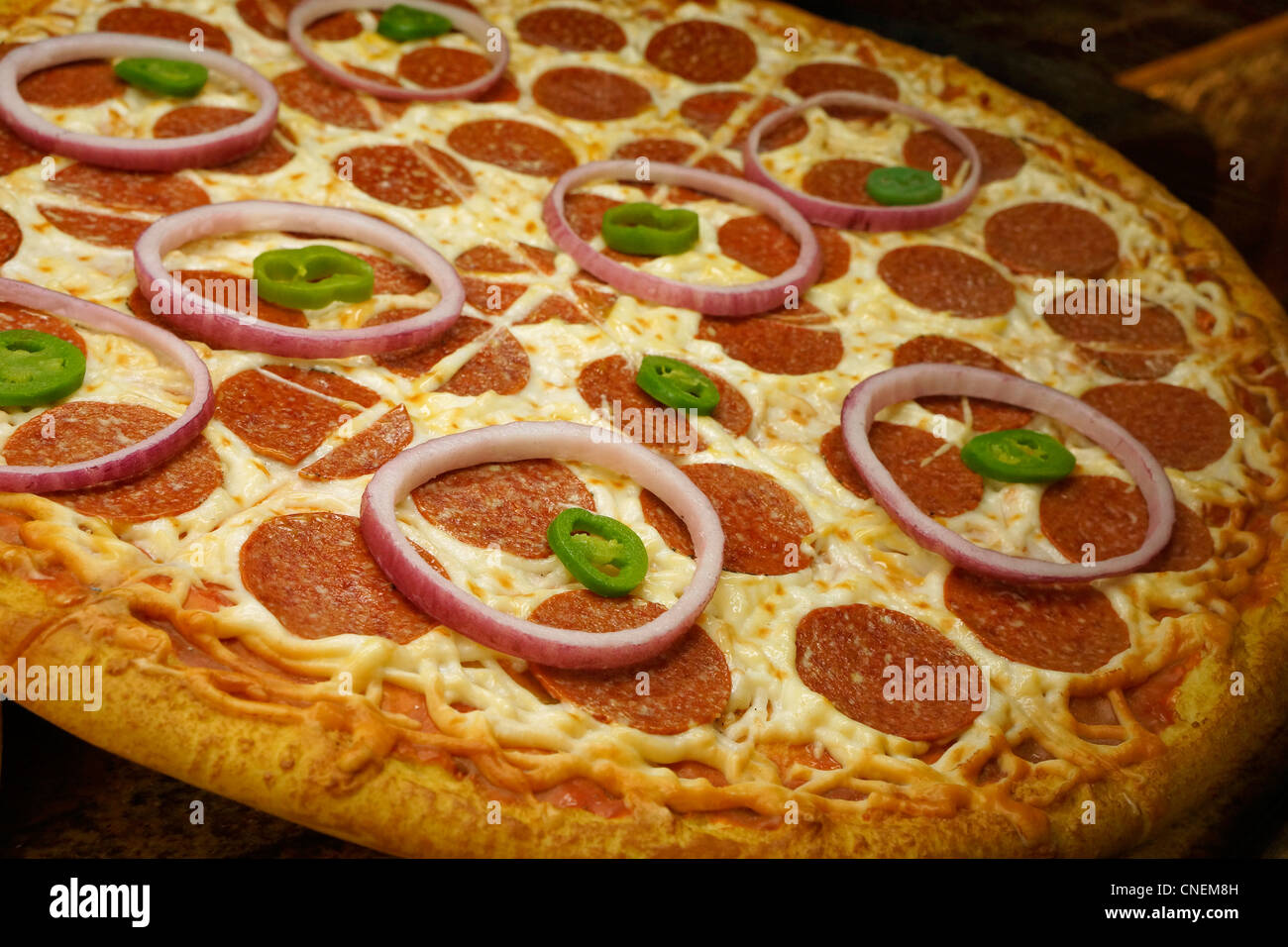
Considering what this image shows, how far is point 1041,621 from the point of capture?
12.7 feet

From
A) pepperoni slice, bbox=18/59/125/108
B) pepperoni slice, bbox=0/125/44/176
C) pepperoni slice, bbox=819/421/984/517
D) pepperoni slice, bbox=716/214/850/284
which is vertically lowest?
pepperoni slice, bbox=819/421/984/517

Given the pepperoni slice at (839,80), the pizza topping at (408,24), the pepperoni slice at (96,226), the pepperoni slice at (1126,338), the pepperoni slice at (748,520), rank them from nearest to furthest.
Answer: the pepperoni slice at (748,520), the pepperoni slice at (96,226), the pepperoni slice at (1126,338), the pizza topping at (408,24), the pepperoni slice at (839,80)

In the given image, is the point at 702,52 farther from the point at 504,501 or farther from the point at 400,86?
the point at 504,501

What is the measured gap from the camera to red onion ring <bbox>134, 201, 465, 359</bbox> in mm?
3879

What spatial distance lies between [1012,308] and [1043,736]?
2152 mm

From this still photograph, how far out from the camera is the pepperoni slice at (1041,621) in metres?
3.77

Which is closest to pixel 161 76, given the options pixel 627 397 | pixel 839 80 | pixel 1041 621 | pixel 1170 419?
pixel 627 397

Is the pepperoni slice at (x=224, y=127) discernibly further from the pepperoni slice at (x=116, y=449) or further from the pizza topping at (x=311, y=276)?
the pepperoni slice at (x=116, y=449)

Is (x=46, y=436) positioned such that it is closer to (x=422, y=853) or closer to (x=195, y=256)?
(x=195, y=256)

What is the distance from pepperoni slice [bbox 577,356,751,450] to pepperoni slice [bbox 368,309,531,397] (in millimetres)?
213

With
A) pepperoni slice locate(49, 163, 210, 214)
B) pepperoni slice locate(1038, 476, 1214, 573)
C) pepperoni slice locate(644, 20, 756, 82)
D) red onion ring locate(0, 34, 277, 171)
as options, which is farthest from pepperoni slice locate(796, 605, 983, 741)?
pepperoni slice locate(644, 20, 756, 82)

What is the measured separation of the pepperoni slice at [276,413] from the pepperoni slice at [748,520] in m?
0.96

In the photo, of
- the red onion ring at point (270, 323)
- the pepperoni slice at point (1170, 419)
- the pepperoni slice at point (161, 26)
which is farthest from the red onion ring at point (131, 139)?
the pepperoni slice at point (1170, 419)

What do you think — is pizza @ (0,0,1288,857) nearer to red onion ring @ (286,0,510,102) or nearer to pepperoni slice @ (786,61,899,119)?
red onion ring @ (286,0,510,102)
